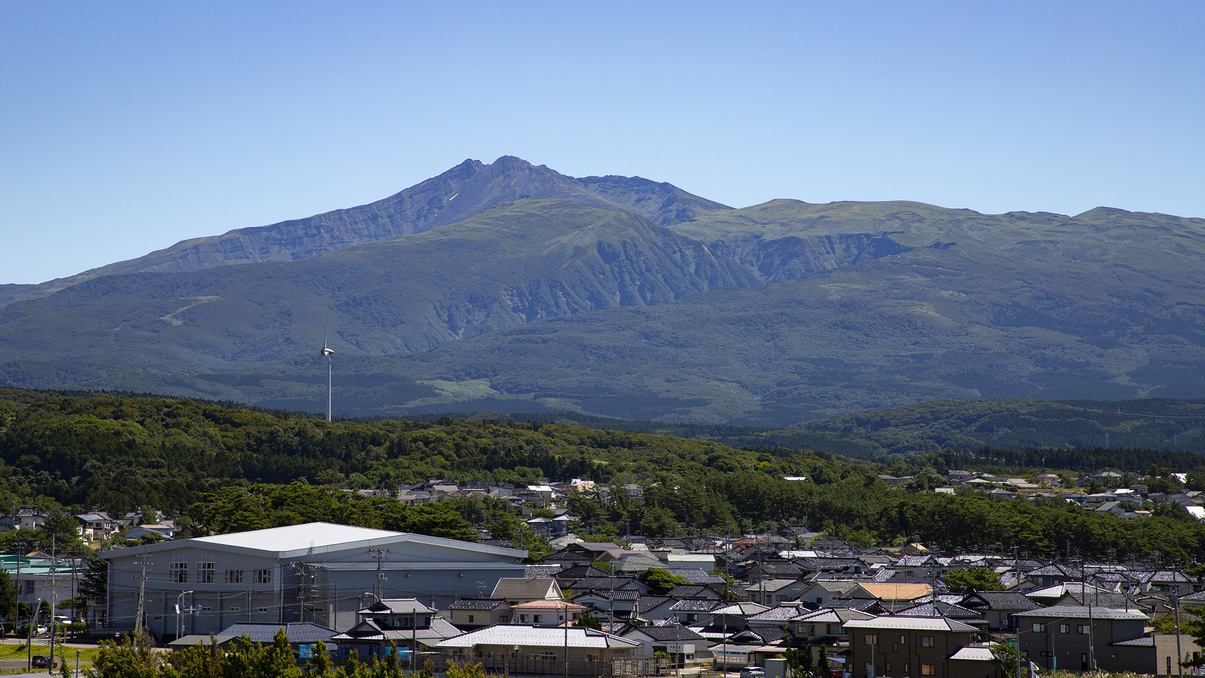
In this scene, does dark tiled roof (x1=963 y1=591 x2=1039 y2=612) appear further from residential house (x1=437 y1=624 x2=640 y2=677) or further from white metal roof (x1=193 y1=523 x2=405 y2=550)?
white metal roof (x1=193 y1=523 x2=405 y2=550)

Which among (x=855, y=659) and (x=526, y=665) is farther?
(x=855, y=659)

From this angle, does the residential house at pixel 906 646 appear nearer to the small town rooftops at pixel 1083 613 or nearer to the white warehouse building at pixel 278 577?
the small town rooftops at pixel 1083 613

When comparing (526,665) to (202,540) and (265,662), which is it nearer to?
(265,662)

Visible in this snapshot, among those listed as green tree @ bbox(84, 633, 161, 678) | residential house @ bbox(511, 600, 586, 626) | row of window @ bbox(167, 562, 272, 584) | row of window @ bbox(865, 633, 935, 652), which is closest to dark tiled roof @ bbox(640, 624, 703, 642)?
residential house @ bbox(511, 600, 586, 626)

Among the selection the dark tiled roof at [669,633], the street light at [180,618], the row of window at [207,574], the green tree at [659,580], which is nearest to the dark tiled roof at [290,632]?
the street light at [180,618]

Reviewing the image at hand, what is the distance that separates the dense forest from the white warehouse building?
33.1ft

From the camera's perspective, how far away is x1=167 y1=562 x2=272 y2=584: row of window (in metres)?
56.4

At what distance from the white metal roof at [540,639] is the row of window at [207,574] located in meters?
11.9

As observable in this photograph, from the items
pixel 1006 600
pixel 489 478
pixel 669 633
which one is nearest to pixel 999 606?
pixel 1006 600

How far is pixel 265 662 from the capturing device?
37.0 m

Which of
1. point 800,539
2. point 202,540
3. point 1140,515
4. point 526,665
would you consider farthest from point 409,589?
point 1140,515

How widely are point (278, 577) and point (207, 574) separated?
366 cm

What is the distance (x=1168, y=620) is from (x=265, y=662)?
36485 mm

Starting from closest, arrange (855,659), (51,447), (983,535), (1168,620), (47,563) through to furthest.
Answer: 1. (855,659)
2. (1168,620)
3. (47,563)
4. (983,535)
5. (51,447)
